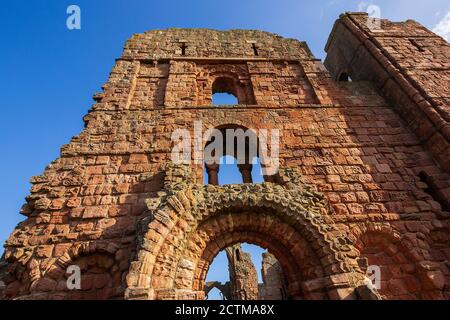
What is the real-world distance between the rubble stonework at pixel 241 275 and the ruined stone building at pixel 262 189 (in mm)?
10807

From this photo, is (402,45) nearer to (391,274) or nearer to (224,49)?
(224,49)

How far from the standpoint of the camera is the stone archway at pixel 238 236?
12.4ft

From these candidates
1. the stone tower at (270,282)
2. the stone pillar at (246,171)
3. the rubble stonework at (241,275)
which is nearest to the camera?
the stone pillar at (246,171)

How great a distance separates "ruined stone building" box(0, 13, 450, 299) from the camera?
4.10 metres

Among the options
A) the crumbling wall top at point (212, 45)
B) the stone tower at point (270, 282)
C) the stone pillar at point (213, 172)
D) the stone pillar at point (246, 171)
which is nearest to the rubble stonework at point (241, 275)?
the stone tower at point (270, 282)

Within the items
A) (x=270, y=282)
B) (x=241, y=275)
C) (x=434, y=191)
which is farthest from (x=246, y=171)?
(x=270, y=282)

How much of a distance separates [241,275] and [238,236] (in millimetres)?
11919

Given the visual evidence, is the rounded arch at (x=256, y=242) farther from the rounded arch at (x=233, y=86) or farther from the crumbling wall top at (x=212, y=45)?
the crumbling wall top at (x=212, y=45)

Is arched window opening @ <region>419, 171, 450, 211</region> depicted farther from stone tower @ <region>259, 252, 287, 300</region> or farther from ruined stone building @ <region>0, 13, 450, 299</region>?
stone tower @ <region>259, 252, 287, 300</region>

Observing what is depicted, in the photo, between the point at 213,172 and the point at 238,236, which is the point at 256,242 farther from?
the point at 213,172

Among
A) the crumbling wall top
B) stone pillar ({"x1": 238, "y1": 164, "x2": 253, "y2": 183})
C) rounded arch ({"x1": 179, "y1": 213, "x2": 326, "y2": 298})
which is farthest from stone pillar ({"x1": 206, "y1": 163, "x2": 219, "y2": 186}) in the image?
the crumbling wall top

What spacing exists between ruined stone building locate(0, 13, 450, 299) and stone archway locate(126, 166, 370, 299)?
0.07ft
